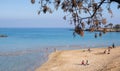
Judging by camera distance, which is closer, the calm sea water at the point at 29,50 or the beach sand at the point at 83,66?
the beach sand at the point at 83,66

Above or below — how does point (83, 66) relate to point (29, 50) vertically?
above

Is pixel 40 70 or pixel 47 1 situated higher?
pixel 47 1

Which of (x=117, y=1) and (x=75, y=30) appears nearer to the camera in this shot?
(x=117, y=1)

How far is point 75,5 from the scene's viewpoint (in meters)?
14.0

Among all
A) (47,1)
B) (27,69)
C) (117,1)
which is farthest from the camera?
(27,69)

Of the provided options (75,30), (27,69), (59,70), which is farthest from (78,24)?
(27,69)

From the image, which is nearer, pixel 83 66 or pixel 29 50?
pixel 83 66

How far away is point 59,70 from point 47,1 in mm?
22218

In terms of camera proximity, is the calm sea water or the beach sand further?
the calm sea water

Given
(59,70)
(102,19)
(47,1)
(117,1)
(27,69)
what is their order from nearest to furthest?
1. (117,1)
2. (47,1)
3. (102,19)
4. (59,70)
5. (27,69)

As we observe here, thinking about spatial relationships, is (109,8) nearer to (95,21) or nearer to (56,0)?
(95,21)

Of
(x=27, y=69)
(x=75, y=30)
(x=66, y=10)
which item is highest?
(x=66, y=10)

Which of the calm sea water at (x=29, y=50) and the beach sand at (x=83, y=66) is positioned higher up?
the beach sand at (x=83, y=66)

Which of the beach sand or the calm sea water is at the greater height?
the beach sand
